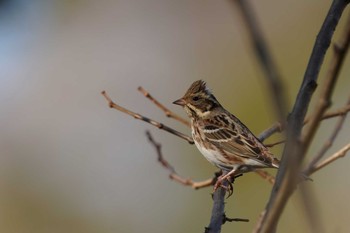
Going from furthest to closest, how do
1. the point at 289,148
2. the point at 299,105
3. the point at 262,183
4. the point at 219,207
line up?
the point at 262,183, the point at 219,207, the point at 299,105, the point at 289,148

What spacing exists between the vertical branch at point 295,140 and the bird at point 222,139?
1739mm

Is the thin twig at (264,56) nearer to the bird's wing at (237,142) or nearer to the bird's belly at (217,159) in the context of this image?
the bird's wing at (237,142)

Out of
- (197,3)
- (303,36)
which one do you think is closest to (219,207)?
(303,36)

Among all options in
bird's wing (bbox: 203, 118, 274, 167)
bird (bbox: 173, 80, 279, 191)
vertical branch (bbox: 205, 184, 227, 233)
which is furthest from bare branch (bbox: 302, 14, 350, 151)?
bird's wing (bbox: 203, 118, 274, 167)

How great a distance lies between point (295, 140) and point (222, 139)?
13.5ft

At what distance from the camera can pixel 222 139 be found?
227 inches

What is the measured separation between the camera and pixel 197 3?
1420 cm

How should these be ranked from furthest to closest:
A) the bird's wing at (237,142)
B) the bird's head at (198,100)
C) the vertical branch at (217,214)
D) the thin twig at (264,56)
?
the bird's head at (198,100) < the bird's wing at (237,142) < the vertical branch at (217,214) < the thin twig at (264,56)

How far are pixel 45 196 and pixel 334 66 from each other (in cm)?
992

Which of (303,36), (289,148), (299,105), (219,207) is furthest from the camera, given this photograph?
(303,36)

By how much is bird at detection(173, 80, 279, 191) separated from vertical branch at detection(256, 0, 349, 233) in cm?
174

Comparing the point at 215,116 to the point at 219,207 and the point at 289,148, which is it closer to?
the point at 219,207

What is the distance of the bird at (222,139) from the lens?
5.30 meters

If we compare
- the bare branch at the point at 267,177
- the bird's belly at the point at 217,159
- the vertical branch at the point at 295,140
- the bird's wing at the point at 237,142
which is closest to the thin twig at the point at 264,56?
the vertical branch at the point at 295,140
